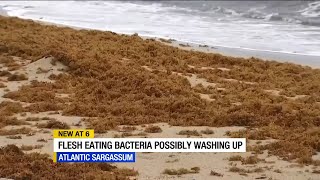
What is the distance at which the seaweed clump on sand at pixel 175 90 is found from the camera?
895cm

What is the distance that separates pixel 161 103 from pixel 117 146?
267 cm

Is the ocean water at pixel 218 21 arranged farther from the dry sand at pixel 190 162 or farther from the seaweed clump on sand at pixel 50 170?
the seaweed clump on sand at pixel 50 170

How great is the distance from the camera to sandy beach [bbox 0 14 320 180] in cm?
711

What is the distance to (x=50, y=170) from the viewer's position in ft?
21.8

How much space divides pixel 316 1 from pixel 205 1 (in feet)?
30.8

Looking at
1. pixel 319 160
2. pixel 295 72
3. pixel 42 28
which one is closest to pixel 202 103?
pixel 319 160

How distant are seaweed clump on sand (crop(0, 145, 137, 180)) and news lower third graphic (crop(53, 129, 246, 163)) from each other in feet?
0.45

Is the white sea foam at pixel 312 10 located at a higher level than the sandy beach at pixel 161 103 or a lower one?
higher

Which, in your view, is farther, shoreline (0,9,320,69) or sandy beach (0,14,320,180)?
shoreline (0,9,320,69)

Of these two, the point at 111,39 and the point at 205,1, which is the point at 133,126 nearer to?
the point at 111,39

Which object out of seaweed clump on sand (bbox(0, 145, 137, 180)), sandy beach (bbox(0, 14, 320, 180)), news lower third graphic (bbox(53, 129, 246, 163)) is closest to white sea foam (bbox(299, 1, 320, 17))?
sandy beach (bbox(0, 14, 320, 180))

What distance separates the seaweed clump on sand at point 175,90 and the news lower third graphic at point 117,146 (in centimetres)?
64

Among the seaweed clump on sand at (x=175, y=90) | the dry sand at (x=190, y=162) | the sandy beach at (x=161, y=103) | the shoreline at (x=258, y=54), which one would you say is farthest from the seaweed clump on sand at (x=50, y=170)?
the shoreline at (x=258, y=54)

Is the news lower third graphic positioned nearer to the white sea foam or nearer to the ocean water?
the ocean water
